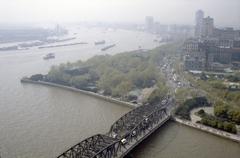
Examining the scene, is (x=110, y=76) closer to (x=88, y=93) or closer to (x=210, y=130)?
(x=88, y=93)

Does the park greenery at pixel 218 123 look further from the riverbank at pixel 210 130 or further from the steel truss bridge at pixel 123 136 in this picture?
the steel truss bridge at pixel 123 136

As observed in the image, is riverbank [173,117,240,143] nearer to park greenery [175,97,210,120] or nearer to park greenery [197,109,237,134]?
park greenery [197,109,237,134]

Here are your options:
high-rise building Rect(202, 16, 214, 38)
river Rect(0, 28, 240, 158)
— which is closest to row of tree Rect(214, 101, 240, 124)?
river Rect(0, 28, 240, 158)

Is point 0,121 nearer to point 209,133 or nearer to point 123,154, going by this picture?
point 123,154

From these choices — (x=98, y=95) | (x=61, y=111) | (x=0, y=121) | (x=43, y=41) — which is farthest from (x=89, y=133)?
(x=43, y=41)

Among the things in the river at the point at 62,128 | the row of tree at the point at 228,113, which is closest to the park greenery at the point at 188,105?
the river at the point at 62,128

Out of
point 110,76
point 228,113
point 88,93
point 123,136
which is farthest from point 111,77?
point 123,136
